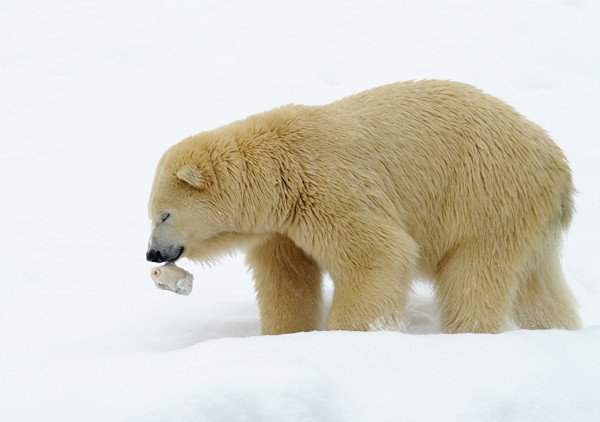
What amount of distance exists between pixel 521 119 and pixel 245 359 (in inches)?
96.6

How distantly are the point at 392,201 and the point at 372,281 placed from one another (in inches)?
21.0

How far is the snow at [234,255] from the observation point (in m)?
2.70

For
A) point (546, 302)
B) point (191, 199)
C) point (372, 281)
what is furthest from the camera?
point (546, 302)

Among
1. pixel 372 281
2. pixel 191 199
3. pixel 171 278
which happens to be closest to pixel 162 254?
pixel 171 278

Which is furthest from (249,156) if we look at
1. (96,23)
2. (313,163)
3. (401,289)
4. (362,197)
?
(96,23)

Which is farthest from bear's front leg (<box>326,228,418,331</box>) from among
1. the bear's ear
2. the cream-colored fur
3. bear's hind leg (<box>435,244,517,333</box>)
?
the bear's ear

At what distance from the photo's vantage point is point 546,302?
4.37 metres

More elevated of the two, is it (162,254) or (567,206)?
(567,206)

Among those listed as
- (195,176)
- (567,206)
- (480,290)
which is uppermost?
(195,176)

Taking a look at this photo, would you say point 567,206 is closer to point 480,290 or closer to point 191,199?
point 480,290

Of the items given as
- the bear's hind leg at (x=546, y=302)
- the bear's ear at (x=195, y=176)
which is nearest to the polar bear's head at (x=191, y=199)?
the bear's ear at (x=195, y=176)

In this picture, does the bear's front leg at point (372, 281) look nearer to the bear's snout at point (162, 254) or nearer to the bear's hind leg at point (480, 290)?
the bear's hind leg at point (480, 290)

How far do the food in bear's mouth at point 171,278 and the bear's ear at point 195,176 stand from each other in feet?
1.72

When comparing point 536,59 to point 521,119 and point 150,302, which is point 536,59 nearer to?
point 521,119
